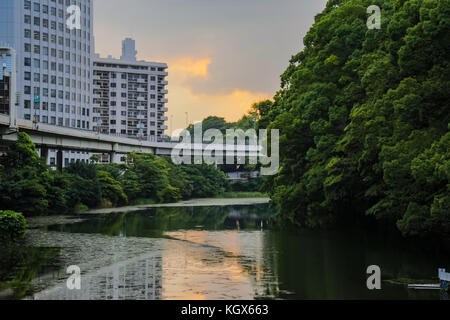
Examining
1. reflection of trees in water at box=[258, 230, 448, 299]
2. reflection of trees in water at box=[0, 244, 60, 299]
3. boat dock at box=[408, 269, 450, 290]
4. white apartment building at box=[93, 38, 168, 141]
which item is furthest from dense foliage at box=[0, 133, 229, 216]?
white apartment building at box=[93, 38, 168, 141]

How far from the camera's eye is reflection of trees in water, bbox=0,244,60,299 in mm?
21375

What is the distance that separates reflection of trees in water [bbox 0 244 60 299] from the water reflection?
81 cm

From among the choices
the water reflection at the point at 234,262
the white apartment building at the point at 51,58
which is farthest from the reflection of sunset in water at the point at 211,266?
the white apartment building at the point at 51,58

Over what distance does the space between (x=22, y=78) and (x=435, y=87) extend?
95569mm

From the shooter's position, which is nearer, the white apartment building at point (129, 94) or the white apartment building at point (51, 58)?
the white apartment building at point (51, 58)

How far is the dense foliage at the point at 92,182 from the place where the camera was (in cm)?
4881

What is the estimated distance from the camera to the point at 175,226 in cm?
4628

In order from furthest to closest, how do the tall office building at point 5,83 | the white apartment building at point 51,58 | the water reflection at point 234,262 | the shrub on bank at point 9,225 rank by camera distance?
the white apartment building at point 51,58, the tall office building at point 5,83, the shrub on bank at point 9,225, the water reflection at point 234,262

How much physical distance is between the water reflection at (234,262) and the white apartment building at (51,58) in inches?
2840

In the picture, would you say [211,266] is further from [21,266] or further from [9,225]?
[9,225]

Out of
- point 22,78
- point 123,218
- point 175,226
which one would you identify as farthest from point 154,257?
point 22,78

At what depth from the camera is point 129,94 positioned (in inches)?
6083

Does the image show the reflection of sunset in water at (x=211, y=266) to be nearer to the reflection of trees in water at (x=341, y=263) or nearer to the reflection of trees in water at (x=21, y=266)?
the reflection of trees in water at (x=341, y=263)

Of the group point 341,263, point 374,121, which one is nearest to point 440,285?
point 341,263
